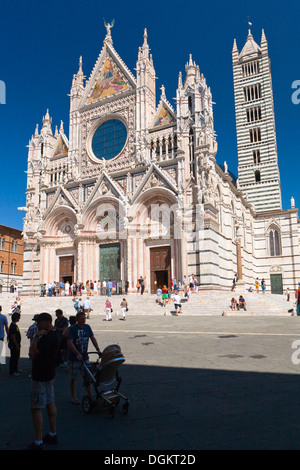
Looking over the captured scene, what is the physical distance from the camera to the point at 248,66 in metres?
45.0

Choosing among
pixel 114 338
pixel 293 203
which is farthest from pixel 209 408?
pixel 293 203

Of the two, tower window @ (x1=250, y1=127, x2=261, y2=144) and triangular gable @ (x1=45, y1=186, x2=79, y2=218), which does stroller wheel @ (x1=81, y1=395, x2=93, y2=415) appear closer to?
triangular gable @ (x1=45, y1=186, x2=79, y2=218)

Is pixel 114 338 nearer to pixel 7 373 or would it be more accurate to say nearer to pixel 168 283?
pixel 7 373

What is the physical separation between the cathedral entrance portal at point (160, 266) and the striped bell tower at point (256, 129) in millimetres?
17076

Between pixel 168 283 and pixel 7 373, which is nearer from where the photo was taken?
pixel 7 373

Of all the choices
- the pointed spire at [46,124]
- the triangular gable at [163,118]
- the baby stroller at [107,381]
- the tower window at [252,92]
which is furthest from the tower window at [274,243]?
the baby stroller at [107,381]

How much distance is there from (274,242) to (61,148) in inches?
975

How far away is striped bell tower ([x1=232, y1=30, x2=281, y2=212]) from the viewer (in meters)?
41.1

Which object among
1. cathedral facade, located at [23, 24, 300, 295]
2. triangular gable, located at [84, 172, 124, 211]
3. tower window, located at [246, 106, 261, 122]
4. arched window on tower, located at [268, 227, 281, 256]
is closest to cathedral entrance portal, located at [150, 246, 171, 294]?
cathedral facade, located at [23, 24, 300, 295]

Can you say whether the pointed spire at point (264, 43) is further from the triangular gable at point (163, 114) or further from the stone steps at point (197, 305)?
the stone steps at point (197, 305)

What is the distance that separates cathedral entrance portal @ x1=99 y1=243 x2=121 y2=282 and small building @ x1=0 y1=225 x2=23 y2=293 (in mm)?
19585

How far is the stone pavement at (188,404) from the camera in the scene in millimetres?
3748

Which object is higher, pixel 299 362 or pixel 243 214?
pixel 243 214
